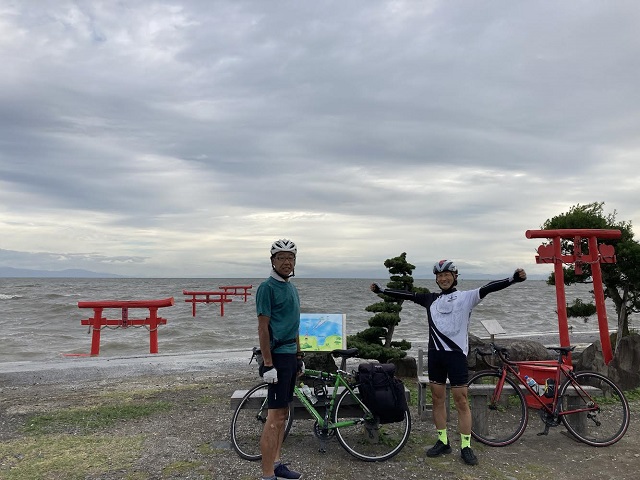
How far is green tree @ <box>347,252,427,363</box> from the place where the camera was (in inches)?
353

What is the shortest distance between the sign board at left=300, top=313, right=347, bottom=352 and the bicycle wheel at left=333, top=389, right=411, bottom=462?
182 cm

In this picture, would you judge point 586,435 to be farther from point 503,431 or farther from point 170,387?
point 170,387

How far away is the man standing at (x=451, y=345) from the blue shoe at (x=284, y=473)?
1.64m

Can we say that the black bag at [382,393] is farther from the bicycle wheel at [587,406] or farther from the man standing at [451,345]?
the bicycle wheel at [587,406]

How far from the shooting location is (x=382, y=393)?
5414mm

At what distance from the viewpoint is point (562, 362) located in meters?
6.51

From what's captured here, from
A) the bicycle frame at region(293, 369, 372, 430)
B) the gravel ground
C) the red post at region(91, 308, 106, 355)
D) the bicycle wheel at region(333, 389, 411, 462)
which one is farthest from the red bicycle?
the red post at region(91, 308, 106, 355)

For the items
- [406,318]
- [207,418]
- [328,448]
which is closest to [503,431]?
[328,448]

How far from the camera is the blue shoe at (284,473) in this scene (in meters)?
4.86

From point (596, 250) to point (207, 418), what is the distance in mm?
7506

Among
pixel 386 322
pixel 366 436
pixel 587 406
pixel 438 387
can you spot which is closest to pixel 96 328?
pixel 386 322

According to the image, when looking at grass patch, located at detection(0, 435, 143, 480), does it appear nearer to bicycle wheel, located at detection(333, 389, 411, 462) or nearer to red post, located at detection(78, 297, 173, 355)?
bicycle wheel, located at detection(333, 389, 411, 462)

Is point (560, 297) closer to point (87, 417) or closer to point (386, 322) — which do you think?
point (386, 322)

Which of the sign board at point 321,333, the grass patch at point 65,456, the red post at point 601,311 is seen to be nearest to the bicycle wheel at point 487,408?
the sign board at point 321,333
